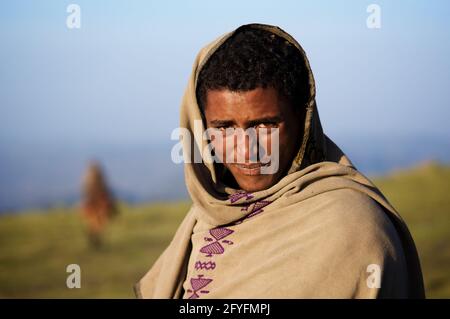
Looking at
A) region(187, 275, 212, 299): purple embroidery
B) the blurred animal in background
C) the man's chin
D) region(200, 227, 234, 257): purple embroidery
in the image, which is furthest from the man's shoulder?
the blurred animal in background

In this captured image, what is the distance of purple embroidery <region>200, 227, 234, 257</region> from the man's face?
23 cm

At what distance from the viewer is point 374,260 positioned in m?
3.25

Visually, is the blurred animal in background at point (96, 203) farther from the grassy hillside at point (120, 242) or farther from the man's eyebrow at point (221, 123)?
the man's eyebrow at point (221, 123)

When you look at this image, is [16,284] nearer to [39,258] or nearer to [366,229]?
[39,258]

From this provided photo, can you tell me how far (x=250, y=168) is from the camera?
3.59 meters

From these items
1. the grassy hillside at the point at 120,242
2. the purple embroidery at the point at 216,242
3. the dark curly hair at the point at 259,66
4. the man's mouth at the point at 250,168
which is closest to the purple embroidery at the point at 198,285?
the purple embroidery at the point at 216,242

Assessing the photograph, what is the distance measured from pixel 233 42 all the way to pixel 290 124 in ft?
1.47

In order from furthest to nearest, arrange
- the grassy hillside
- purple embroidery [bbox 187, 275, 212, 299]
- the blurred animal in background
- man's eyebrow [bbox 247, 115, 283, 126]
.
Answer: the blurred animal in background
the grassy hillside
purple embroidery [bbox 187, 275, 212, 299]
man's eyebrow [bbox 247, 115, 283, 126]

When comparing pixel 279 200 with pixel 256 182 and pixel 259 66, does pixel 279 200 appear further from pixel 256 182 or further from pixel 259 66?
pixel 259 66

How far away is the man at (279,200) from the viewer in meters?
3.29

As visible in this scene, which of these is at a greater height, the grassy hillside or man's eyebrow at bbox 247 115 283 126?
man's eyebrow at bbox 247 115 283 126

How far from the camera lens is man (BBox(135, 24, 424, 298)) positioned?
3.29 meters

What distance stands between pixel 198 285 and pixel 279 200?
563 mm

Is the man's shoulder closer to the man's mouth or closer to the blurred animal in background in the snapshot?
the man's mouth
